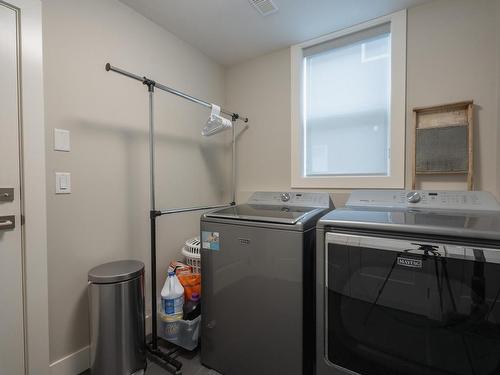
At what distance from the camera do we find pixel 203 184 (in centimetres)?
234

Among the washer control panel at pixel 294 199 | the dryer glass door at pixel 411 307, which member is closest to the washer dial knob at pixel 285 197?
the washer control panel at pixel 294 199

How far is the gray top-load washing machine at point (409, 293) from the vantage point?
916 mm

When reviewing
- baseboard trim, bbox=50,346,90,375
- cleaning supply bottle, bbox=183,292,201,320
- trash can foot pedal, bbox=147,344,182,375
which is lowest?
trash can foot pedal, bbox=147,344,182,375

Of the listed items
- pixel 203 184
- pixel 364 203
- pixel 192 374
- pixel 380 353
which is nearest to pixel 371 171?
pixel 364 203

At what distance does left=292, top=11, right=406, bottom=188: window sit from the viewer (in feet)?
5.74

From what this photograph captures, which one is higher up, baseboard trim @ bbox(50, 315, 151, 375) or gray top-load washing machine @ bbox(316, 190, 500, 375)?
gray top-load washing machine @ bbox(316, 190, 500, 375)

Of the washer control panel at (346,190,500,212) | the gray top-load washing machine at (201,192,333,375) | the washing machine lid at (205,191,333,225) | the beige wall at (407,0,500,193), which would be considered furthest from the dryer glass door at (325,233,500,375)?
the beige wall at (407,0,500,193)

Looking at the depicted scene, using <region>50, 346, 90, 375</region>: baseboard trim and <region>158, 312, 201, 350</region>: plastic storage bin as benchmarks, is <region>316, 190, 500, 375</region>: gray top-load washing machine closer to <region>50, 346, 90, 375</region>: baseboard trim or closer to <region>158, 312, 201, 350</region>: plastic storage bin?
<region>158, 312, 201, 350</region>: plastic storage bin

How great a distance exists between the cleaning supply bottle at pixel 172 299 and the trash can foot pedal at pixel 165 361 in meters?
0.23

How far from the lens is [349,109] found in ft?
6.56

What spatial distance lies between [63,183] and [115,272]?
1.94 feet

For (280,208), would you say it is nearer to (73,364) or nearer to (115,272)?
Answer: (115,272)

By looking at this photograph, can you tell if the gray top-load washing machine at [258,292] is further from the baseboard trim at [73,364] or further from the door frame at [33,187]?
the door frame at [33,187]

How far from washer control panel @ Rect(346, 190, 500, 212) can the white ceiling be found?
1287 mm
